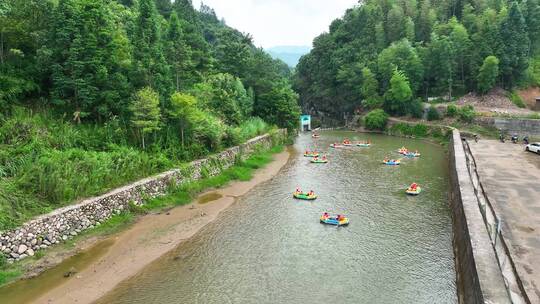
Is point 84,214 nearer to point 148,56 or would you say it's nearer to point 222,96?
point 148,56

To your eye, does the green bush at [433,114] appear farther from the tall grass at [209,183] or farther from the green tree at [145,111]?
the green tree at [145,111]

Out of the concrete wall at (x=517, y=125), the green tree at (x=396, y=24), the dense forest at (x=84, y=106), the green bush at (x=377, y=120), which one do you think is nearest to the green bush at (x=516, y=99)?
the concrete wall at (x=517, y=125)

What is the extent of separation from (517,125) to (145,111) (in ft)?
144

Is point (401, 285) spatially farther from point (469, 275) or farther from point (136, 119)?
point (136, 119)

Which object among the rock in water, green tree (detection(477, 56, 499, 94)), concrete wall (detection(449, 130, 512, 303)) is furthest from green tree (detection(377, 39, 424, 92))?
the rock in water

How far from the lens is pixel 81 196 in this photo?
19.8 m

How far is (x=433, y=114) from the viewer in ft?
191

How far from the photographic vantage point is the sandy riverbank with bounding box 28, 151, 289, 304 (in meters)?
14.8

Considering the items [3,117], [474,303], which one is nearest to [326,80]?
[3,117]

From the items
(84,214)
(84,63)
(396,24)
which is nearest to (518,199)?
(84,214)

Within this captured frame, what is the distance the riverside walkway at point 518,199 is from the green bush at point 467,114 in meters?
15.2

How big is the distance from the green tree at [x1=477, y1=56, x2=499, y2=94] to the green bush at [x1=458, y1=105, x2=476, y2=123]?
5952 mm

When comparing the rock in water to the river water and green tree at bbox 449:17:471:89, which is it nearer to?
the river water

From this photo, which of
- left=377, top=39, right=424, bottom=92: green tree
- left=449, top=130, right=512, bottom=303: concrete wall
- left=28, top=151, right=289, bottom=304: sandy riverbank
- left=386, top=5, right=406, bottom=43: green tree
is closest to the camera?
left=449, top=130, right=512, bottom=303: concrete wall
